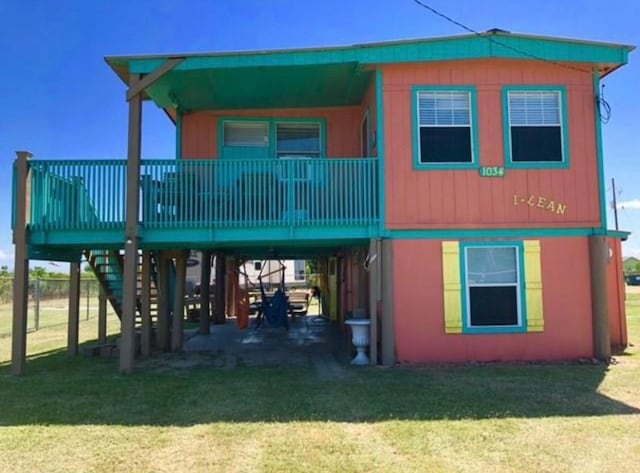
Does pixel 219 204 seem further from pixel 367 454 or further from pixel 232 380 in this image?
pixel 367 454

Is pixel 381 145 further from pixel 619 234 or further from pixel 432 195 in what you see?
pixel 619 234

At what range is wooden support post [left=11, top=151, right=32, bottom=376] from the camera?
328 inches

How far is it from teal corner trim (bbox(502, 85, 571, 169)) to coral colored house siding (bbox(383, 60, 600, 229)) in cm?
6

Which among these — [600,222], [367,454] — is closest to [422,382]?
[367,454]

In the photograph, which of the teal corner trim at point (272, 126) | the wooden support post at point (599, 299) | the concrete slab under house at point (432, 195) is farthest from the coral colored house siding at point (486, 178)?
the teal corner trim at point (272, 126)

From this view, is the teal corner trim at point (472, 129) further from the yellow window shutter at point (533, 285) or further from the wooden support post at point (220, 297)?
the wooden support post at point (220, 297)

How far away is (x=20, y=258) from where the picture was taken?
332 inches

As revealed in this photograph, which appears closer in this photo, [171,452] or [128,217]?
[171,452]

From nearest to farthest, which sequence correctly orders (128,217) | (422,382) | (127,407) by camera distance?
(127,407) < (422,382) < (128,217)

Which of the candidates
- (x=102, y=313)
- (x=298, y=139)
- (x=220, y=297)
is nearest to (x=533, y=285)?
(x=298, y=139)

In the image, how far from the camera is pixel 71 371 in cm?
861

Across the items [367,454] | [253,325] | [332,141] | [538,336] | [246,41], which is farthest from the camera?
[253,325]

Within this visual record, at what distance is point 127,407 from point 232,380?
175cm

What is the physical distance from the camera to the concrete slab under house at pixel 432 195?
8734 mm
